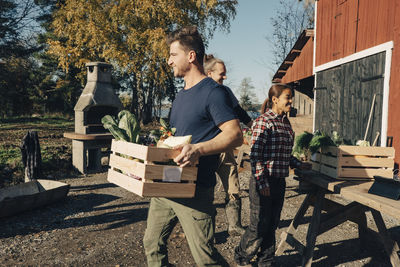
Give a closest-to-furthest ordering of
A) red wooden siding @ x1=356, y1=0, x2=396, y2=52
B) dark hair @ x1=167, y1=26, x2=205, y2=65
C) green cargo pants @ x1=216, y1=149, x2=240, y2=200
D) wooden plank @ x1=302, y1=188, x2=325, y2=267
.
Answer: dark hair @ x1=167, y1=26, x2=205, y2=65 < wooden plank @ x1=302, y1=188, x2=325, y2=267 < green cargo pants @ x1=216, y1=149, x2=240, y2=200 < red wooden siding @ x1=356, y1=0, x2=396, y2=52

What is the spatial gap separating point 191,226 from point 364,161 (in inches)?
83.0

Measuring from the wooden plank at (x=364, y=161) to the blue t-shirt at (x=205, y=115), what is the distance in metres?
1.63

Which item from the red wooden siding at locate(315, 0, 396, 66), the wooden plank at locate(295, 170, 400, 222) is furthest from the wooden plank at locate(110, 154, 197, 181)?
the red wooden siding at locate(315, 0, 396, 66)

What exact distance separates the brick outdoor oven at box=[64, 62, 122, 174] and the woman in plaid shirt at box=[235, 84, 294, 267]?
6.12 metres

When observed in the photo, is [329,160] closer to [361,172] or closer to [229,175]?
[361,172]

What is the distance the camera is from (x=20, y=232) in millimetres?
4629

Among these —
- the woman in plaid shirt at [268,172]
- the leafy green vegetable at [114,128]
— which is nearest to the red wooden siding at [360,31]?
the woman in plaid shirt at [268,172]

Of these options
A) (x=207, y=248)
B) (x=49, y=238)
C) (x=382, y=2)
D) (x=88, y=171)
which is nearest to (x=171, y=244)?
(x=49, y=238)

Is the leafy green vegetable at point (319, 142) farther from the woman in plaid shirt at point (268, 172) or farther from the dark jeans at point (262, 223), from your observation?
the dark jeans at point (262, 223)

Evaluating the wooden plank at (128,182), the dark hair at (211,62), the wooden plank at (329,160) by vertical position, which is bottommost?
the wooden plank at (128,182)

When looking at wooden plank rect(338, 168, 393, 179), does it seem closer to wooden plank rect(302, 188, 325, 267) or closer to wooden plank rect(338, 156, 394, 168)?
wooden plank rect(338, 156, 394, 168)

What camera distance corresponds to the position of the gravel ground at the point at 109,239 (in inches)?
149

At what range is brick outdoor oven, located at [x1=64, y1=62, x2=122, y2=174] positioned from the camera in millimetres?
8453

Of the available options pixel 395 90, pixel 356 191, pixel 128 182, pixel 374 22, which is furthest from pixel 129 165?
pixel 374 22
